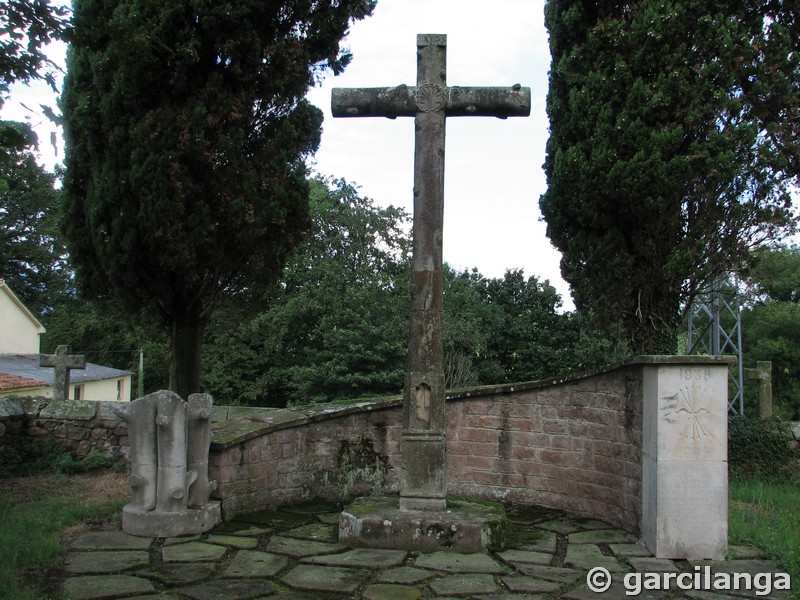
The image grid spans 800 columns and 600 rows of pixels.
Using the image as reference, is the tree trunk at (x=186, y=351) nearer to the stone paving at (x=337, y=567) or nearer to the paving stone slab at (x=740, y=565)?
the stone paving at (x=337, y=567)

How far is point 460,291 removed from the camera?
23203 millimetres

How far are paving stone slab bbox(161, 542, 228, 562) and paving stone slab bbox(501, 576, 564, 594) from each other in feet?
6.47

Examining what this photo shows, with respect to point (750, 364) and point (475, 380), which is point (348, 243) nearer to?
point (475, 380)

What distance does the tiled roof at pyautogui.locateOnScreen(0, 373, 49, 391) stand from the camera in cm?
1647

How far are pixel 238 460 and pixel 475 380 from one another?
50.7 feet

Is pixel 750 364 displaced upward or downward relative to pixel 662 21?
downward

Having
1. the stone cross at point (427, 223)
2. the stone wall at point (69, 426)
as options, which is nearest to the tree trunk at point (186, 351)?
the stone wall at point (69, 426)

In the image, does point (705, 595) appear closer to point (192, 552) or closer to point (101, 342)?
point (192, 552)

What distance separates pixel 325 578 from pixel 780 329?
25.8 meters

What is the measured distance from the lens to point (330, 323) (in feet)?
67.0

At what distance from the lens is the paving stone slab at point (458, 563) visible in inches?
180

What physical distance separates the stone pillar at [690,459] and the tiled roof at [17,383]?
15.7m

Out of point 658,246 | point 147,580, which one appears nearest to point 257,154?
point 658,246

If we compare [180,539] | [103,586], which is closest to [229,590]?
[103,586]
